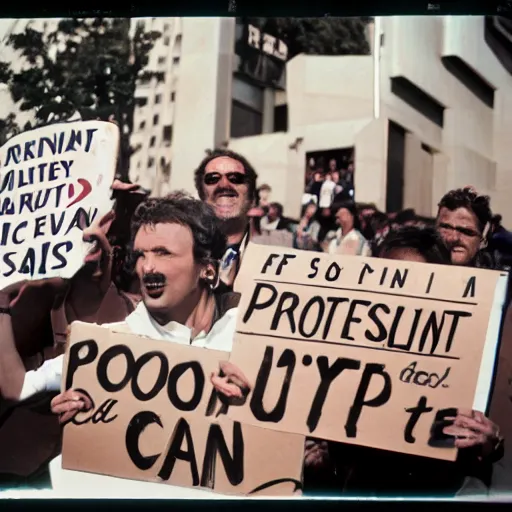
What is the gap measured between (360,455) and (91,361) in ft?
6.25

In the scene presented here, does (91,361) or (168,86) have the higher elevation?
(168,86)

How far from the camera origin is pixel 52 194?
13.7ft

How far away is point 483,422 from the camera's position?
3.97 meters

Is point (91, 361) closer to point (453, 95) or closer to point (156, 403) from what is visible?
point (156, 403)

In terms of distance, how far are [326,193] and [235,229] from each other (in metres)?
0.67

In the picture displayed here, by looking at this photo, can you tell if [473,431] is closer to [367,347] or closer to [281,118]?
[367,347]

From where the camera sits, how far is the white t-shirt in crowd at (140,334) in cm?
400

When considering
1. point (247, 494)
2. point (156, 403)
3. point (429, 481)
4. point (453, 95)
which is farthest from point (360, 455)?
point (453, 95)

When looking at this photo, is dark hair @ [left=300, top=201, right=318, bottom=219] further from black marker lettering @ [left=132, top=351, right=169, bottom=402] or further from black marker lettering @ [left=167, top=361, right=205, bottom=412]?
black marker lettering @ [left=132, top=351, right=169, bottom=402]

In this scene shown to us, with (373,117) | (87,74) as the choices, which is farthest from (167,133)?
(373,117)

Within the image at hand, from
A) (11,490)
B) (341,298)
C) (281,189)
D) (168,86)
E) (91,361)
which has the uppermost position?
(168,86)

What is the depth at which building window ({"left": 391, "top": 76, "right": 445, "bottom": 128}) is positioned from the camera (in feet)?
13.7

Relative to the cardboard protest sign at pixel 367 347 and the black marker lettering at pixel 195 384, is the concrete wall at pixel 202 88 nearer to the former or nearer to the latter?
the cardboard protest sign at pixel 367 347

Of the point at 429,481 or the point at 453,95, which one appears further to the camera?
the point at 453,95
